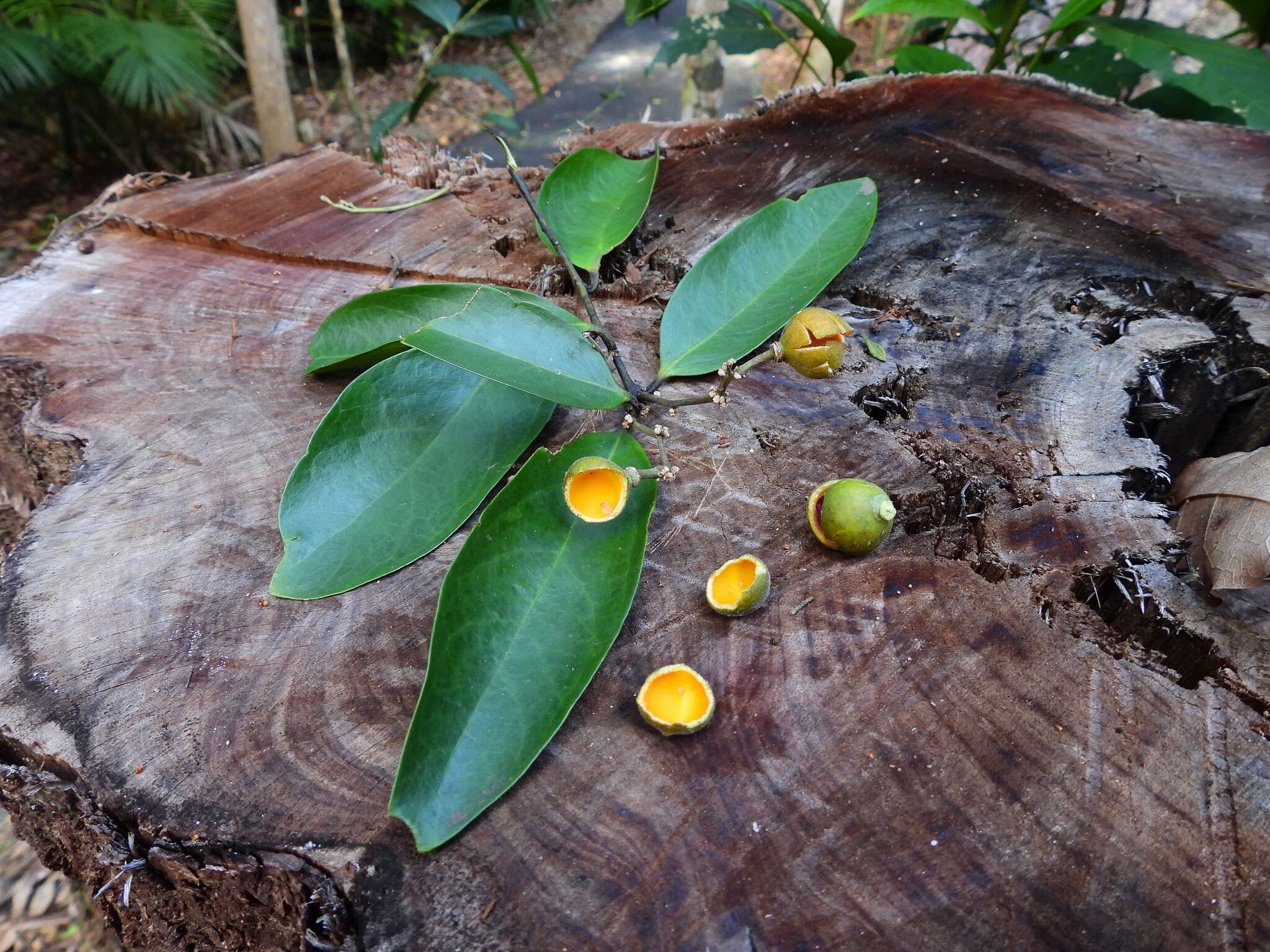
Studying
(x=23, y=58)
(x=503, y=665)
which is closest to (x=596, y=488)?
(x=503, y=665)

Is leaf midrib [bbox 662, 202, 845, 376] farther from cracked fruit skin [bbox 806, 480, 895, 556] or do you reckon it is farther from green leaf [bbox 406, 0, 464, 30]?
green leaf [bbox 406, 0, 464, 30]

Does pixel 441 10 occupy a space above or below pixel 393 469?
above

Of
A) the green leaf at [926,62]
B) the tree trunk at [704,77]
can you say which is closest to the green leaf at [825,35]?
the green leaf at [926,62]

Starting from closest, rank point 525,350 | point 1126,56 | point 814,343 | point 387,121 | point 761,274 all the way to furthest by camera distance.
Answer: point 525,350 → point 814,343 → point 761,274 → point 1126,56 → point 387,121

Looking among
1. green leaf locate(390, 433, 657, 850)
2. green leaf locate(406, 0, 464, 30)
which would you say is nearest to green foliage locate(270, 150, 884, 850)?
green leaf locate(390, 433, 657, 850)

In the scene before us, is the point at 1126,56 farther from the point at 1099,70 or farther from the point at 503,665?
the point at 503,665

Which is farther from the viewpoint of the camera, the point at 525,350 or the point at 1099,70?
the point at 1099,70
